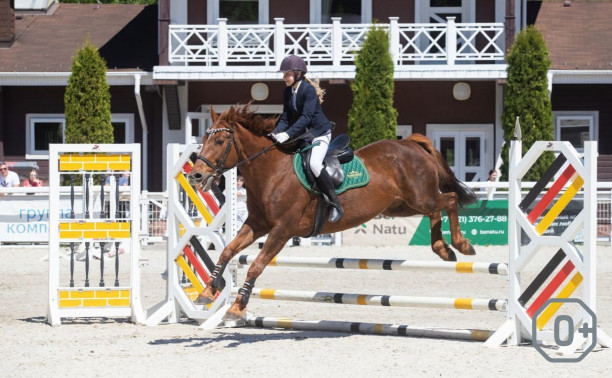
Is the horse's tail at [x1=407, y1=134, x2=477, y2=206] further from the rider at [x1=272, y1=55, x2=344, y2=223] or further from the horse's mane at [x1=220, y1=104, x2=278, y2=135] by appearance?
the horse's mane at [x1=220, y1=104, x2=278, y2=135]

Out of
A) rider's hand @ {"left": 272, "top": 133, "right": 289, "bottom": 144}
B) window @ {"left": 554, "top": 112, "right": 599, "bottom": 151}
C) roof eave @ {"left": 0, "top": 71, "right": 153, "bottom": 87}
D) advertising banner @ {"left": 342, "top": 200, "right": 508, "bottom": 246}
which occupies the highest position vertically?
roof eave @ {"left": 0, "top": 71, "right": 153, "bottom": 87}

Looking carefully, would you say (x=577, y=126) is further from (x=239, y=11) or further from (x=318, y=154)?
(x=318, y=154)

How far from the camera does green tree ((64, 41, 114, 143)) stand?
24.8 meters

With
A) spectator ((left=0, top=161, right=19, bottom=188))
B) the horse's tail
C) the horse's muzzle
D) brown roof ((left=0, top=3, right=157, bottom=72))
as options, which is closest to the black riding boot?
the horse's muzzle

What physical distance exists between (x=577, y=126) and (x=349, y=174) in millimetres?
18384

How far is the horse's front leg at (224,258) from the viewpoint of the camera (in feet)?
30.8

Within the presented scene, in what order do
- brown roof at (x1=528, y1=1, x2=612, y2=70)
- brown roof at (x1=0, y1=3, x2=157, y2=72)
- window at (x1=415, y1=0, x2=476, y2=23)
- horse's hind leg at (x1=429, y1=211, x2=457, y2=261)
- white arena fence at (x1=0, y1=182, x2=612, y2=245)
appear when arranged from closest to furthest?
horse's hind leg at (x1=429, y1=211, x2=457, y2=261)
white arena fence at (x1=0, y1=182, x2=612, y2=245)
brown roof at (x1=528, y1=1, x2=612, y2=70)
window at (x1=415, y1=0, x2=476, y2=23)
brown roof at (x1=0, y1=3, x2=157, y2=72)

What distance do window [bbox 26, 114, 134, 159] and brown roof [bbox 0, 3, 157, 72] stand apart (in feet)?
4.69

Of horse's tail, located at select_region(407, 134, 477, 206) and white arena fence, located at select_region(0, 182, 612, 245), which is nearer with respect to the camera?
horse's tail, located at select_region(407, 134, 477, 206)

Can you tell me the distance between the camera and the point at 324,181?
960 centimetres

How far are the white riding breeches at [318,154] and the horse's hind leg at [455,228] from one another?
4.47ft

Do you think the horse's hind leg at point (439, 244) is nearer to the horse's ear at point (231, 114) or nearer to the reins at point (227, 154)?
the reins at point (227, 154)

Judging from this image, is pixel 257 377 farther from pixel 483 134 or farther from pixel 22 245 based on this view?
pixel 483 134

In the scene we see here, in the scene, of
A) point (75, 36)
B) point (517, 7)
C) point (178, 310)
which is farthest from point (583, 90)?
point (178, 310)
